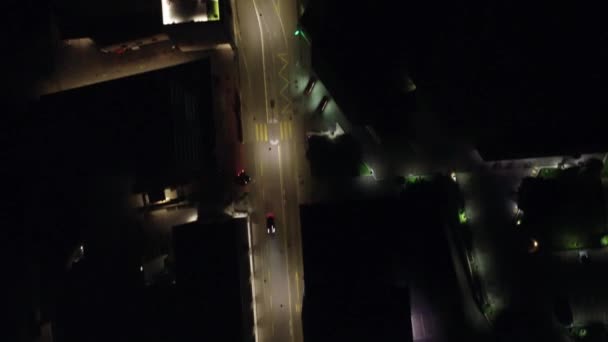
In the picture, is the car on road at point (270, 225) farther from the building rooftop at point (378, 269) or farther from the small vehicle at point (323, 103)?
the small vehicle at point (323, 103)

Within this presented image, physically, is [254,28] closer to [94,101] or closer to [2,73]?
[94,101]

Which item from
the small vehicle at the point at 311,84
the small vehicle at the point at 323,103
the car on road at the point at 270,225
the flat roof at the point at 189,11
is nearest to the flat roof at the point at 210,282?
the car on road at the point at 270,225

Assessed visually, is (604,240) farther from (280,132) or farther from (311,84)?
(280,132)

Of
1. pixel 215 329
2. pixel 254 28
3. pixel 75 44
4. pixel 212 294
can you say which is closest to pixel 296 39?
pixel 254 28

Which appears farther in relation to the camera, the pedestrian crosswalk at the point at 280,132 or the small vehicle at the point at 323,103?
the pedestrian crosswalk at the point at 280,132

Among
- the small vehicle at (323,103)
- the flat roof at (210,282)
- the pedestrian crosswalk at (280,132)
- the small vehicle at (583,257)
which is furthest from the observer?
the pedestrian crosswalk at (280,132)

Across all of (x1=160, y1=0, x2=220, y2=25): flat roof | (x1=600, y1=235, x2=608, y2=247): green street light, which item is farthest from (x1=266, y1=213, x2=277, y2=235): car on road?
(x1=600, y1=235, x2=608, y2=247): green street light

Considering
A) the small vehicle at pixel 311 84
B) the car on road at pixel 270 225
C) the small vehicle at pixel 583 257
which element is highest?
the small vehicle at pixel 311 84
